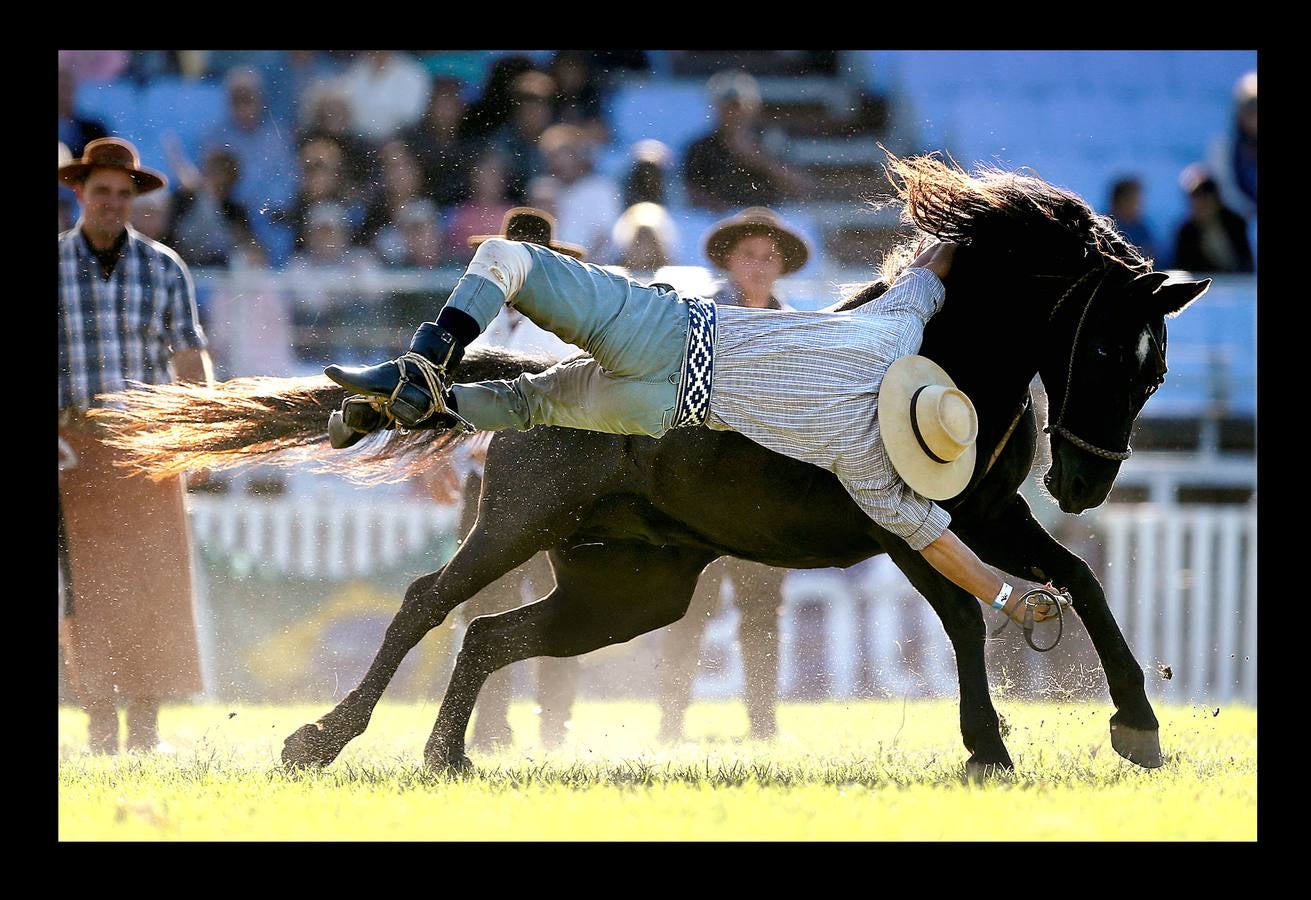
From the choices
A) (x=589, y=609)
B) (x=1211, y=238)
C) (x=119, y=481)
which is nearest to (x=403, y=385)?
(x=589, y=609)

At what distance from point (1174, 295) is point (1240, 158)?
198 inches

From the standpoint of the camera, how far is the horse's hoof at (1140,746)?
4465 millimetres

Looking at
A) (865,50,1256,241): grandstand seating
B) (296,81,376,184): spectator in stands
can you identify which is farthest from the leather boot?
(865,50,1256,241): grandstand seating

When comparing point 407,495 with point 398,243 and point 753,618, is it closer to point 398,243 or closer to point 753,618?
point 398,243

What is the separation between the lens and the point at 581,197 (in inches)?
306

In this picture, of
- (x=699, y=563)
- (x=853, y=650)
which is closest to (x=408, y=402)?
(x=699, y=563)

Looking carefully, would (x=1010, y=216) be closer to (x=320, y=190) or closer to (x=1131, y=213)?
(x=1131, y=213)

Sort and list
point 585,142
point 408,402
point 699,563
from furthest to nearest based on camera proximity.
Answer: point 585,142
point 699,563
point 408,402

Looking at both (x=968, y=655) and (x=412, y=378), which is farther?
(x=968, y=655)

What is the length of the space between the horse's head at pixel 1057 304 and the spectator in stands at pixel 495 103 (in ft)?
14.4

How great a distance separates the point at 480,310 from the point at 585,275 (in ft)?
1.15

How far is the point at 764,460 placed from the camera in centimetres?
447

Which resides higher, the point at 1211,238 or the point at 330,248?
the point at 1211,238

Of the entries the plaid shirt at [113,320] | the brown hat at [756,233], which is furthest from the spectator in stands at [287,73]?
the brown hat at [756,233]
